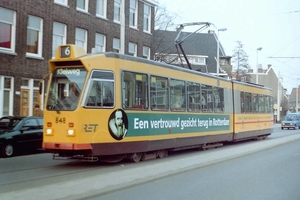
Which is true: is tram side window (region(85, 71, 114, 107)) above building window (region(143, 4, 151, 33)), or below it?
below

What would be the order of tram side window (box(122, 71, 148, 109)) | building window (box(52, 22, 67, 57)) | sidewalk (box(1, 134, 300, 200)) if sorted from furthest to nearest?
building window (box(52, 22, 67, 57)) < tram side window (box(122, 71, 148, 109)) < sidewalk (box(1, 134, 300, 200))

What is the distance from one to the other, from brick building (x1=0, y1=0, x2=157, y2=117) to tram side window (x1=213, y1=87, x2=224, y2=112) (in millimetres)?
4709

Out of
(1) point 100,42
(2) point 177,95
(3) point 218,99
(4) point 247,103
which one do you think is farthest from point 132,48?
(2) point 177,95

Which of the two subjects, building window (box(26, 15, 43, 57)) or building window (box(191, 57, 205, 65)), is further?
building window (box(191, 57, 205, 65))

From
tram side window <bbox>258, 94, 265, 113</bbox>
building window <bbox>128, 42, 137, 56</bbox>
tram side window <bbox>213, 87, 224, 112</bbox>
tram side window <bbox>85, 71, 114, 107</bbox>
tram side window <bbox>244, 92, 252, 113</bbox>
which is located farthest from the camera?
building window <bbox>128, 42, 137, 56</bbox>

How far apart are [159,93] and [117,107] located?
244 cm

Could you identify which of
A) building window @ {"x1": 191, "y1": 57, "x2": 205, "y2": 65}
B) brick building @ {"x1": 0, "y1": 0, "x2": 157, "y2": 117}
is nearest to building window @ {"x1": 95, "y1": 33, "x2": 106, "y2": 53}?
brick building @ {"x1": 0, "y1": 0, "x2": 157, "y2": 117}

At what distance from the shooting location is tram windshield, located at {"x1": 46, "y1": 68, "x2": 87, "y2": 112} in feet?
39.4

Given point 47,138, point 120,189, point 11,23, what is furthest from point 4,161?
point 11,23

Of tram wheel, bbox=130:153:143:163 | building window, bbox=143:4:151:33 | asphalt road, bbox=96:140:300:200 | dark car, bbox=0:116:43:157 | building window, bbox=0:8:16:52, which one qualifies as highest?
building window, bbox=143:4:151:33

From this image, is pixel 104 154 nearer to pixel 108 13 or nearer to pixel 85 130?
pixel 85 130

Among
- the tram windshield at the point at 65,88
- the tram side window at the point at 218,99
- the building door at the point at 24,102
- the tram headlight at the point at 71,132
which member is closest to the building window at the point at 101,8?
the building door at the point at 24,102

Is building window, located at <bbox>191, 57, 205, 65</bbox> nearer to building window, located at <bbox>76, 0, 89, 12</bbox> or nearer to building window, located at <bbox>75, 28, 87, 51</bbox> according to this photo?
building window, located at <bbox>76, 0, 89, 12</bbox>

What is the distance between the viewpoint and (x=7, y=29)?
22406 millimetres
